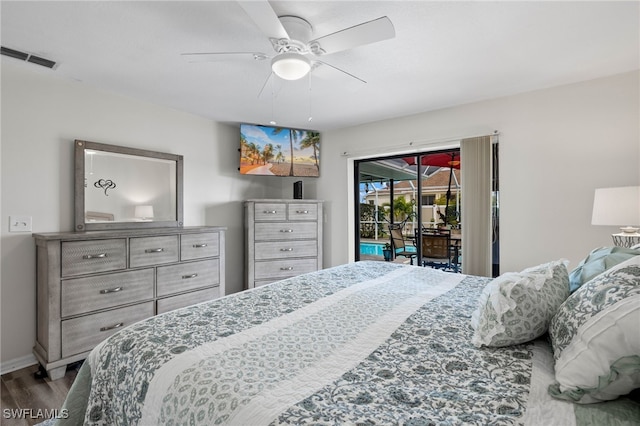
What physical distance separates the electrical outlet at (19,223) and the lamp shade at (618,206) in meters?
4.35

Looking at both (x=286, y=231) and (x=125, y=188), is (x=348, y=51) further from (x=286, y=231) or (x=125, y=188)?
(x=125, y=188)

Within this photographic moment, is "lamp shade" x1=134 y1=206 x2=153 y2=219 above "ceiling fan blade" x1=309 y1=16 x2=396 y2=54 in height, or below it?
below

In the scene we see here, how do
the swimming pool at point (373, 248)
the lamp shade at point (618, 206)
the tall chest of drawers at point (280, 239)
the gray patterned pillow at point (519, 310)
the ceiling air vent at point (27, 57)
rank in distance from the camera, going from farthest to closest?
the swimming pool at point (373, 248)
the tall chest of drawers at point (280, 239)
the ceiling air vent at point (27, 57)
the lamp shade at point (618, 206)
the gray patterned pillow at point (519, 310)

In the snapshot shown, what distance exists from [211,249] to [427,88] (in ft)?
8.71

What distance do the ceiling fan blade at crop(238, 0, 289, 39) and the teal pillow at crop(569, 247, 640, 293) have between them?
1.84m

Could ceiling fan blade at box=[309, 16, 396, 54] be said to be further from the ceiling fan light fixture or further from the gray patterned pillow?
the gray patterned pillow

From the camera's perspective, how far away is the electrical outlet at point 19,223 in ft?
7.62

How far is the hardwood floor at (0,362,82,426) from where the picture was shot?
1788mm

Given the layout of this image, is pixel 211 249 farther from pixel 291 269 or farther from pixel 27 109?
pixel 27 109

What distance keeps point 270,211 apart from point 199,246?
969 mm

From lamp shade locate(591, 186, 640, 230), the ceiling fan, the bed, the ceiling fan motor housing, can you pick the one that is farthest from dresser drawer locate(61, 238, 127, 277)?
lamp shade locate(591, 186, 640, 230)

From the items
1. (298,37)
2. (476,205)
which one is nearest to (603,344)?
(298,37)

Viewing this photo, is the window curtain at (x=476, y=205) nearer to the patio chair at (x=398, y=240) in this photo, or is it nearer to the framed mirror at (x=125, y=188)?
the patio chair at (x=398, y=240)

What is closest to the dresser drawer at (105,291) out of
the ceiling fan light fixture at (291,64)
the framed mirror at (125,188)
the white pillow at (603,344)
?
the framed mirror at (125,188)
